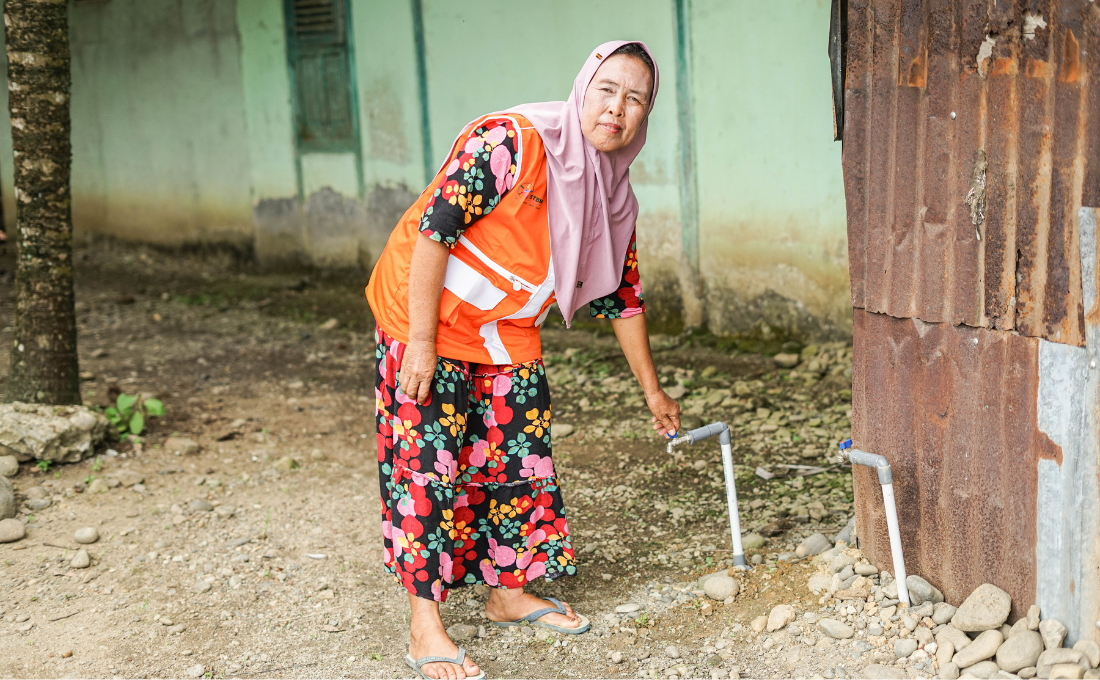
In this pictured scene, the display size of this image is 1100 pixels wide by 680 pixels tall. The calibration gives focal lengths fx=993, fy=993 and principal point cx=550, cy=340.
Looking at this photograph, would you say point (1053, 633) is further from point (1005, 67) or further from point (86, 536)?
point (86, 536)

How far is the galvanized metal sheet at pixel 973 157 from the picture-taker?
80.7 inches

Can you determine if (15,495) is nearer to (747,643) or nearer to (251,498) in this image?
(251,498)

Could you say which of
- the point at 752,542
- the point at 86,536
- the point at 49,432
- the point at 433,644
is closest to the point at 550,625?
the point at 433,644

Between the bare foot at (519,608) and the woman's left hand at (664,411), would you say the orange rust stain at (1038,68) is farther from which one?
the bare foot at (519,608)

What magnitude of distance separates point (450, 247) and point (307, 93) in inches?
226

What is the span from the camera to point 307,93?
7.59m

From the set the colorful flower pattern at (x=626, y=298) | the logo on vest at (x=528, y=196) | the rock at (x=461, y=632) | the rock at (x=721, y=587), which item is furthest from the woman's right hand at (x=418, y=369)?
the rock at (x=721, y=587)

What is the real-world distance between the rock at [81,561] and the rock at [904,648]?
250 cm

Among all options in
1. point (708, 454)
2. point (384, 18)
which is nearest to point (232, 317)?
point (384, 18)

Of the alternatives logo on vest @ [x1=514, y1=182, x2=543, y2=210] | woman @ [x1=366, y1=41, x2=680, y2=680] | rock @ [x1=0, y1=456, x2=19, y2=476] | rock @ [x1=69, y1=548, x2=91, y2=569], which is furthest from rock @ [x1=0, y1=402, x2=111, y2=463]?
logo on vest @ [x1=514, y1=182, x2=543, y2=210]

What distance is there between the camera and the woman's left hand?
8.98 ft

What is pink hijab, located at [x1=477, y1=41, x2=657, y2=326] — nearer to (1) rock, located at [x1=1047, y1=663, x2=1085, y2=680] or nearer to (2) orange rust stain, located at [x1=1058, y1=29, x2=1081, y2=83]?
(2) orange rust stain, located at [x1=1058, y1=29, x2=1081, y2=83]

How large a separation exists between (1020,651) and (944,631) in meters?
0.20

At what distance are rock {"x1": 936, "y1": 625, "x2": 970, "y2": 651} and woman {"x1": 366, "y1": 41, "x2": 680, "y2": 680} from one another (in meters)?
0.86
